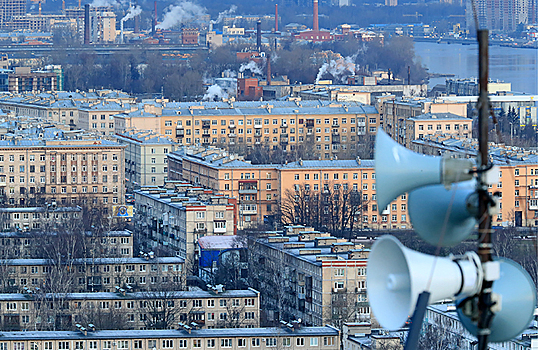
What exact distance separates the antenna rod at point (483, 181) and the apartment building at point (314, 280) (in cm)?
1140

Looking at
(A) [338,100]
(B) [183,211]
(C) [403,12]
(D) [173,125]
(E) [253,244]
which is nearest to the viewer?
(E) [253,244]

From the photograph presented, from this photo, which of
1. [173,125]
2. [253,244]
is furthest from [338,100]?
[253,244]

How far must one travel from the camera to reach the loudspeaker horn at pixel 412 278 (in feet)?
9.05

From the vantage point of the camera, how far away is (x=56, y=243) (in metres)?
18.6

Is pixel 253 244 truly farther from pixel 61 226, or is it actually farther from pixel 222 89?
pixel 222 89

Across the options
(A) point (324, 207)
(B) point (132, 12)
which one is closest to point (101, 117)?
(A) point (324, 207)

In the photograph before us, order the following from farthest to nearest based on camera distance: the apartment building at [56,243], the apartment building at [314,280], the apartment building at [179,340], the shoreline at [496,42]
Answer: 1. the shoreline at [496,42]
2. the apartment building at [56,243]
3. the apartment building at [314,280]
4. the apartment building at [179,340]

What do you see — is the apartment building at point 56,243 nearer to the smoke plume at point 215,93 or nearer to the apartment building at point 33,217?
the apartment building at point 33,217

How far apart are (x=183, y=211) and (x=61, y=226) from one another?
6.09 ft

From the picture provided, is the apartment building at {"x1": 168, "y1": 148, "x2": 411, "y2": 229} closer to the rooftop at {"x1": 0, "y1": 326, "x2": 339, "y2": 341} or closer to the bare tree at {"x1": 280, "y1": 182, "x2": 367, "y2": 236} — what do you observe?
the bare tree at {"x1": 280, "y1": 182, "x2": 367, "y2": 236}

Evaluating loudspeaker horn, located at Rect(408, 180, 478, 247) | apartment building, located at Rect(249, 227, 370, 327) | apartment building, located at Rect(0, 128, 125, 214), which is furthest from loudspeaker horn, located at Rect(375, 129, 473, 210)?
apartment building, located at Rect(0, 128, 125, 214)

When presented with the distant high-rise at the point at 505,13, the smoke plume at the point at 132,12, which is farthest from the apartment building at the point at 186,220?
the distant high-rise at the point at 505,13

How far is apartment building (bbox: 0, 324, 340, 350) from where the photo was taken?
12547 mm

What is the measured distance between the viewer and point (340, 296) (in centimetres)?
1530
